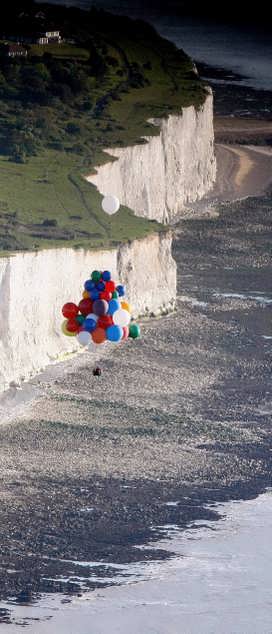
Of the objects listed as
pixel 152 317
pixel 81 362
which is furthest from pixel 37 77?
pixel 81 362

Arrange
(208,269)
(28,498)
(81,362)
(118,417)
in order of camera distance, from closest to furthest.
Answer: (28,498) → (118,417) → (81,362) → (208,269)

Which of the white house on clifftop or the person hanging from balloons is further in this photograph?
the white house on clifftop

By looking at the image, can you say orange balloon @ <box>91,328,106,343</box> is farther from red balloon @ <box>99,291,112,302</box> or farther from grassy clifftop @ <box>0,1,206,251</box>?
grassy clifftop @ <box>0,1,206,251</box>

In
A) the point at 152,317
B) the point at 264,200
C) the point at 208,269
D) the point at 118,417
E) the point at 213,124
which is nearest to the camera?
the point at 118,417

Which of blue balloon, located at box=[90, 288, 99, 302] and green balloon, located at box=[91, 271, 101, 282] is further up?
green balloon, located at box=[91, 271, 101, 282]

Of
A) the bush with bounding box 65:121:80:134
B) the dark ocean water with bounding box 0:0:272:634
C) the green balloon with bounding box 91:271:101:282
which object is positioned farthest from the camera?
the bush with bounding box 65:121:80:134

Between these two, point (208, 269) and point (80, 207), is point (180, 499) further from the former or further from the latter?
point (208, 269)

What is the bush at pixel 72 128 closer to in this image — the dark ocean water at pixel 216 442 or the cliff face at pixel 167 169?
the cliff face at pixel 167 169

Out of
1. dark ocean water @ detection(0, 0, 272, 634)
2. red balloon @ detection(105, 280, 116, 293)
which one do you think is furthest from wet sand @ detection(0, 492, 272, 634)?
red balloon @ detection(105, 280, 116, 293)
